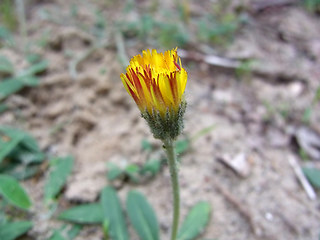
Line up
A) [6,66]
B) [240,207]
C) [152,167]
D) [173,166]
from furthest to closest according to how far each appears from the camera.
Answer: [6,66] < [152,167] < [240,207] < [173,166]

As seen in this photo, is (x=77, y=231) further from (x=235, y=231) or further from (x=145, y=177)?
(x=235, y=231)

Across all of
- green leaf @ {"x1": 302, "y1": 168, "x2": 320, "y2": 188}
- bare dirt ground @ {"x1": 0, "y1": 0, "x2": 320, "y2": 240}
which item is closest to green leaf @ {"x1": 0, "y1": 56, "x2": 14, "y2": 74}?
bare dirt ground @ {"x1": 0, "y1": 0, "x2": 320, "y2": 240}

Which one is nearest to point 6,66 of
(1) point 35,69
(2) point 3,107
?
(1) point 35,69

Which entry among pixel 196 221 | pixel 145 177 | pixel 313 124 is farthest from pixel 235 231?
pixel 313 124

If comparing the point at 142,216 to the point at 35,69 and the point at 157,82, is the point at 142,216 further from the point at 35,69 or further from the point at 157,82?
the point at 35,69

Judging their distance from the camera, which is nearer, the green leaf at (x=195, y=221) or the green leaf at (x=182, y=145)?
the green leaf at (x=195, y=221)

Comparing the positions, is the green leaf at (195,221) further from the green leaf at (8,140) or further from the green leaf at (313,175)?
the green leaf at (8,140)

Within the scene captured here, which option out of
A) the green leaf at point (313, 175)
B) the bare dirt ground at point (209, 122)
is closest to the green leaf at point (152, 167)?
the bare dirt ground at point (209, 122)
